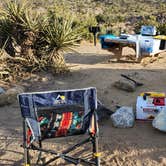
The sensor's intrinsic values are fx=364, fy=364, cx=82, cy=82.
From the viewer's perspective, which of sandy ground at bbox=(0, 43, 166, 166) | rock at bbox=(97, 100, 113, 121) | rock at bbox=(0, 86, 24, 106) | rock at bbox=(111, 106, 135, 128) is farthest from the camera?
rock at bbox=(0, 86, 24, 106)

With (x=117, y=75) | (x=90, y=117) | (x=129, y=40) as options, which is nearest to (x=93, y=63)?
(x=129, y=40)

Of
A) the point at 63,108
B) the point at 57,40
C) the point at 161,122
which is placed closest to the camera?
the point at 63,108

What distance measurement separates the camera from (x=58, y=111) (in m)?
3.60

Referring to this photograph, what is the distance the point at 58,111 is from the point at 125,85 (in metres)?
2.78

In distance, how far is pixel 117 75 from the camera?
729 centimetres

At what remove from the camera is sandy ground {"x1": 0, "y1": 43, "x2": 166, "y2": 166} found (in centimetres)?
395

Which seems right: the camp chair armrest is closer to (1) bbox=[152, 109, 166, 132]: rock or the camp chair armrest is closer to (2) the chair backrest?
(2) the chair backrest

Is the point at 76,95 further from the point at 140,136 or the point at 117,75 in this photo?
the point at 117,75

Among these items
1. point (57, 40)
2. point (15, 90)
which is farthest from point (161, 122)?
point (57, 40)

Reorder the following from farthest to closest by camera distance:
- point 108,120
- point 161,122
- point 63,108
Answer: point 108,120
point 161,122
point 63,108

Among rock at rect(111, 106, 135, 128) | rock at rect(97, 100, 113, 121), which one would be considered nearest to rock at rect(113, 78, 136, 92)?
rock at rect(97, 100, 113, 121)

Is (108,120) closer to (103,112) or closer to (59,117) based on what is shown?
(103,112)

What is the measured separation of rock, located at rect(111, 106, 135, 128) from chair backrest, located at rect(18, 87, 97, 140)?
45.6 inches

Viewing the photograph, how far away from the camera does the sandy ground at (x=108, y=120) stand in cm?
395
